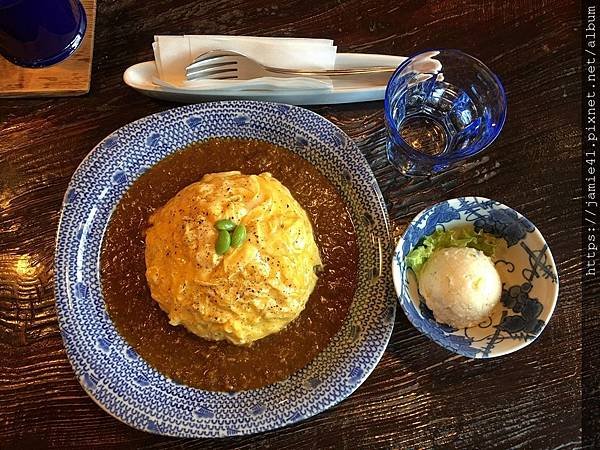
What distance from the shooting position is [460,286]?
2.28 m

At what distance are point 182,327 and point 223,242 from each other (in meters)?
0.44

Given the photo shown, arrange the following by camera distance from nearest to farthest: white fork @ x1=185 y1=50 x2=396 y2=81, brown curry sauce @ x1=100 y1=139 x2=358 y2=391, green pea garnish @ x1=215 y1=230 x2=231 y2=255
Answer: green pea garnish @ x1=215 y1=230 x2=231 y2=255
brown curry sauce @ x1=100 y1=139 x2=358 y2=391
white fork @ x1=185 y1=50 x2=396 y2=81

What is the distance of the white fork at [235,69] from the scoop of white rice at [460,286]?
893mm

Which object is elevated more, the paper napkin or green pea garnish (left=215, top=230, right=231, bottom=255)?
the paper napkin

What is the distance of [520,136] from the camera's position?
2740 millimetres

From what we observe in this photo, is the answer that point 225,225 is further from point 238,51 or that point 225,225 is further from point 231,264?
point 238,51

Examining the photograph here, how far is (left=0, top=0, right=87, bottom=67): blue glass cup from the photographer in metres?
2.42

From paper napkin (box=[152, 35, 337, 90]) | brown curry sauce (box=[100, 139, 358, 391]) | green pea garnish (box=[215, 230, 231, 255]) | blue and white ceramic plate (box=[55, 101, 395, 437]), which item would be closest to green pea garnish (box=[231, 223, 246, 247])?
green pea garnish (box=[215, 230, 231, 255])

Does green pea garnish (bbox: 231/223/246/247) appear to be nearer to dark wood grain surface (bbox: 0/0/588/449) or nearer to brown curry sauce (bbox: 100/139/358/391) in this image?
brown curry sauce (bbox: 100/139/358/391)

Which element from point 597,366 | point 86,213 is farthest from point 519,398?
point 86,213

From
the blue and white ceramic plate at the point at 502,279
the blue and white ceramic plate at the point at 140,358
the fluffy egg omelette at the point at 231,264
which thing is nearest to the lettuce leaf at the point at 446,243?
the blue and white ceramic plate at the point at 502,279

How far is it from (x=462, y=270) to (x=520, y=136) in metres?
0.84

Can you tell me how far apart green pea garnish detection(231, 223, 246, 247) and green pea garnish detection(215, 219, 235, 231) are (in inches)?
0.9

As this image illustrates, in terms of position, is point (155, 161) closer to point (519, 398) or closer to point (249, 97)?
point (249, 97)
